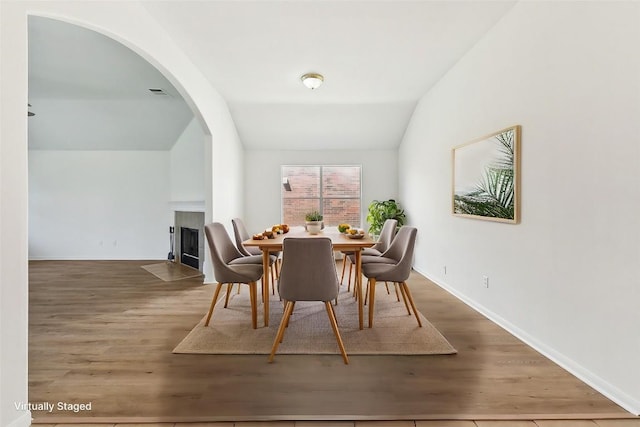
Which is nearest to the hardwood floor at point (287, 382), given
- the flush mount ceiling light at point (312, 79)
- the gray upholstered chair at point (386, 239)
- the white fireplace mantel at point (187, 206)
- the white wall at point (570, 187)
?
the white wall at point (570, 187)

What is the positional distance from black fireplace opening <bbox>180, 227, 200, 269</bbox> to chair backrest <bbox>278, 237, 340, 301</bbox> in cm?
357

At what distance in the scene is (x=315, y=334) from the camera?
8.27ft

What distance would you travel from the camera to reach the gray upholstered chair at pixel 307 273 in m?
2.11

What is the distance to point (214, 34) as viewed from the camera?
9.55 feet

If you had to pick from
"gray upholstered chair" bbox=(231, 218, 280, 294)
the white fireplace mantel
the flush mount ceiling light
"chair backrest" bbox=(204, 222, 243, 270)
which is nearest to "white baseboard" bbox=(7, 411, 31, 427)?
"chair backrest" bbox=(204, 222, 243, 270)

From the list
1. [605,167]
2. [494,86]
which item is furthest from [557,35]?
[605,167]

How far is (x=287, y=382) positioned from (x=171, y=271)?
147 inches

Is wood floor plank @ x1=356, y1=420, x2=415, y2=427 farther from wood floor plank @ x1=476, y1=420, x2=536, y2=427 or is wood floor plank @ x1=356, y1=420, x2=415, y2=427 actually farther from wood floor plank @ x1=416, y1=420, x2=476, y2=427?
wood floor plank @ x1=476, y1=420, x2=536, y2=427

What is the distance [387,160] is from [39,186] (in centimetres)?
671

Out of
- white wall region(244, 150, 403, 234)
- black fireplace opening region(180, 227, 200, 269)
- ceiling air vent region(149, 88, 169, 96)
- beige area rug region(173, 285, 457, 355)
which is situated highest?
ceiling air vent region(149, 88, 169, 96)

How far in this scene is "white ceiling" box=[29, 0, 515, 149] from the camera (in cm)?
260

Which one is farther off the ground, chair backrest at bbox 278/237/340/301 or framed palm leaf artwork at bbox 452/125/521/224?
framed palm leaf artwork at bbox 452/125/521/224

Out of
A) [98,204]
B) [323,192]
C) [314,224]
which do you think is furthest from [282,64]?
[98,204]

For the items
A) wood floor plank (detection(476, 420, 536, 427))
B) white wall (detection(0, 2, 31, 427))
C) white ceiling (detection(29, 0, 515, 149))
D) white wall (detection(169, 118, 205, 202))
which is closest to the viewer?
Answer: white wall (detection(0, 2, 31, 427))
